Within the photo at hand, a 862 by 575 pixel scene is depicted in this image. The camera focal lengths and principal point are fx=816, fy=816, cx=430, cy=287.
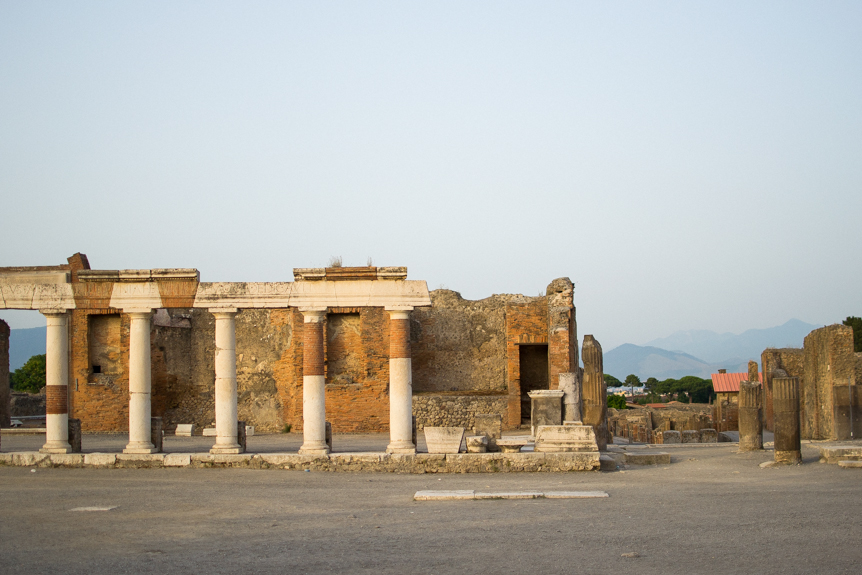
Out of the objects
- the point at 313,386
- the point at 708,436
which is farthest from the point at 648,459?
the point at 708,436

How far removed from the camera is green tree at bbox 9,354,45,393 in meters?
51.4

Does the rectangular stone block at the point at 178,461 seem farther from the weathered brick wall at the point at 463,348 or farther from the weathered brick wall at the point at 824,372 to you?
the weathered brick wall at the point at 824,372

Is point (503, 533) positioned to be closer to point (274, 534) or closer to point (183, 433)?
point (274, 534)

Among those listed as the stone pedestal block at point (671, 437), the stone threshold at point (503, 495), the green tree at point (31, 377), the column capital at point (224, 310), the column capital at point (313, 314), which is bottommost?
the stone pedestal block at point (671, 437)

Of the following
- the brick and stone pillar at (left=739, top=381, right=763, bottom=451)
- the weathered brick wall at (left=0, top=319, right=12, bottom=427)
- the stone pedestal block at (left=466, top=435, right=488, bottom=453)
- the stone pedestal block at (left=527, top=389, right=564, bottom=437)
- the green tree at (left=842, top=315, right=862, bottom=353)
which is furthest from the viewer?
the green tree at (left=842, top=315, right=862, bottom=353)

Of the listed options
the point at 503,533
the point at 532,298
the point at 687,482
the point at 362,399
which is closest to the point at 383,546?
the point at 503,533

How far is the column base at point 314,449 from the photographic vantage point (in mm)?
14969

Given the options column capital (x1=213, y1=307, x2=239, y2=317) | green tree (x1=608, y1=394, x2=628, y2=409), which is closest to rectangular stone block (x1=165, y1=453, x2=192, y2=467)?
column capital (x1=213, y1=307, x2=239, y2=317)

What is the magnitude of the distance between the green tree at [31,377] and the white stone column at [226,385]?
39554 mm

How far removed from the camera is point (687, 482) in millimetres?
12672

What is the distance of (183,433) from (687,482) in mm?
15850

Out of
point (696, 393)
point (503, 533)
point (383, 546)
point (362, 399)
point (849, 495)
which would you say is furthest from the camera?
point (696, 393)

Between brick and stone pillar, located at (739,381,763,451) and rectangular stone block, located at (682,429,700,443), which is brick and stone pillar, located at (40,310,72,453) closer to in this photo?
brick and stone pillar, located at (739,381,763,451)

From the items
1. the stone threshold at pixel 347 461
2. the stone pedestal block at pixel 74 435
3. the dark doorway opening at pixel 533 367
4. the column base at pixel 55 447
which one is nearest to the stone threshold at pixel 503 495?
the stone threshold at pixel 347 461
